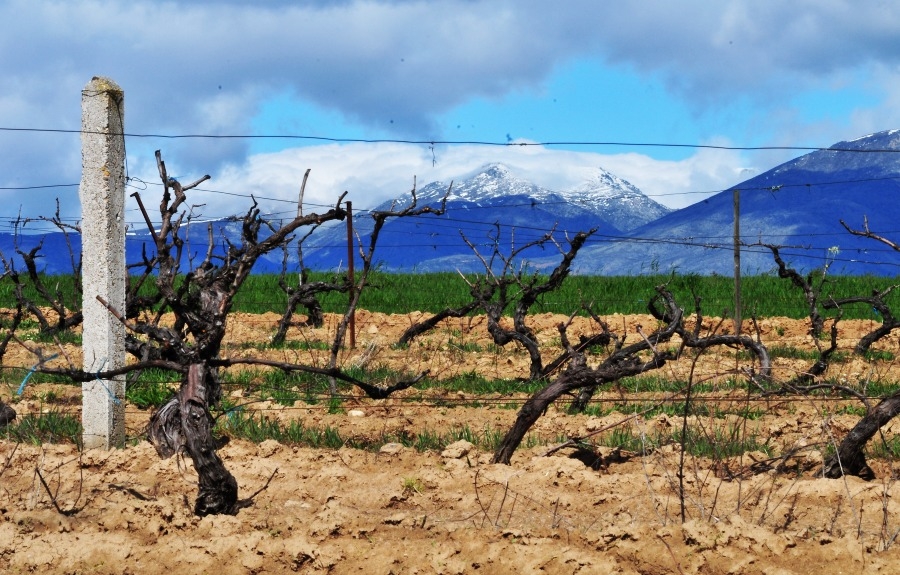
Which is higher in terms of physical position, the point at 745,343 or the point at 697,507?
the point at 745,343

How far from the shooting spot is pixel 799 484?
5391mm

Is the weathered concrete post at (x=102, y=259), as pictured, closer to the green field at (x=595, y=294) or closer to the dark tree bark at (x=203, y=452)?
the dark tree bark at (x=203, y=452)

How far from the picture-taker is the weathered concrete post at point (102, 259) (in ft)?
21.1

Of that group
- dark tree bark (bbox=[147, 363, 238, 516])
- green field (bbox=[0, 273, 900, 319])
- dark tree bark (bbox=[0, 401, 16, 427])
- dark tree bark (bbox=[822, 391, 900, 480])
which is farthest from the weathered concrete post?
green field (bbox=[0, 273, 900, 319])

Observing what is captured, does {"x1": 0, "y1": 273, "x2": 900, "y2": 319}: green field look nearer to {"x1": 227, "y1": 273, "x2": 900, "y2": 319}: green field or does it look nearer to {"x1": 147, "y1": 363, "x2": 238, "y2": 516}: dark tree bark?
{"x1": 227, "y1": 273, "x2": 900, "y2": 319}: green field

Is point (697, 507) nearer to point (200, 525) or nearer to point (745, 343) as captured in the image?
point (200, 525)

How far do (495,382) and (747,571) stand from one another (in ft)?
17.1

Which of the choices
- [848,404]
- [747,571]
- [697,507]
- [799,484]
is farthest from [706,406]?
[747,571]

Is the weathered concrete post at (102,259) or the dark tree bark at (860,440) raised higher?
the weathered concrete post at (102,259)

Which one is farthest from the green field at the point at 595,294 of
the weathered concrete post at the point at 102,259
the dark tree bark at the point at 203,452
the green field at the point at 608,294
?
the dark tree bark at the point at 203,452

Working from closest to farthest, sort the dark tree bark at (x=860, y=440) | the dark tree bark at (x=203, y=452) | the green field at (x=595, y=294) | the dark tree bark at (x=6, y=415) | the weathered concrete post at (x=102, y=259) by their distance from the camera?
the dark tree bark at (x=203, y=452)
the dark tree bark at (x=860, y=440)
the weathered concrete post at (x=102, y=259)
the dark tree bark at (x=6, y=415)
the green field at (x=595, y=294)

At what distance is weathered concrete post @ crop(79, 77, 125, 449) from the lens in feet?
21.1

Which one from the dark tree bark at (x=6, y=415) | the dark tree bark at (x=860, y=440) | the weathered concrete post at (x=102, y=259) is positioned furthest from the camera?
the dark tree bark at (x=6, y=415)

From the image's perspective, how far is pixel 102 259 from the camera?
645 cm
